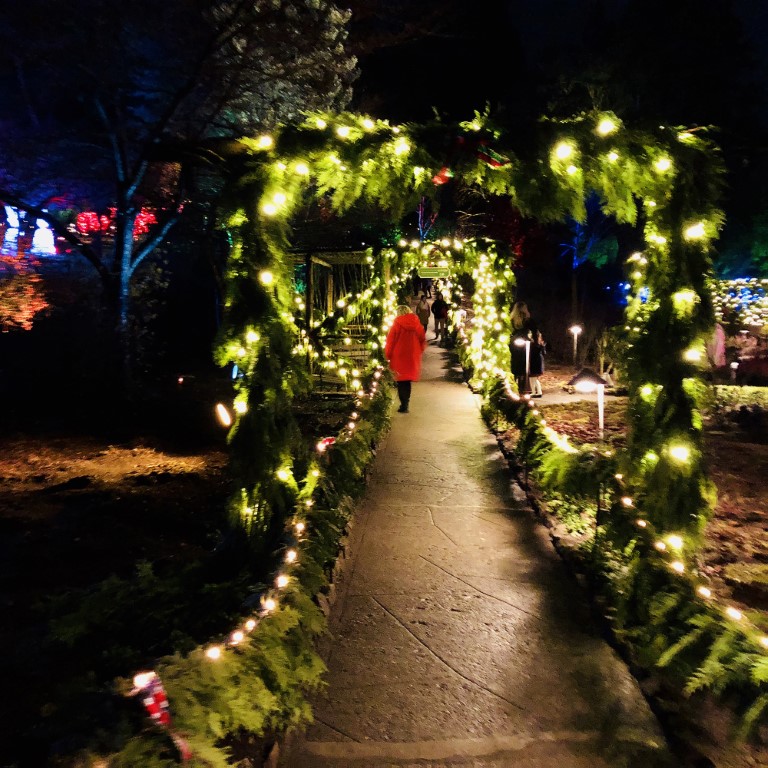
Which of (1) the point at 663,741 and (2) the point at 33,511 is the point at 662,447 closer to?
(1) the point at 663,741

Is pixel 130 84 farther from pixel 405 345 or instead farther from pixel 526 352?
pixel 526 352

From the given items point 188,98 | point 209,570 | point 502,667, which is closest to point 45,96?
point 188,98

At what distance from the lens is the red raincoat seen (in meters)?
10.6

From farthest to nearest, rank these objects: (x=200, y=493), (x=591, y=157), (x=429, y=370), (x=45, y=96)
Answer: (x=429, y=370) → (x=45, y=96) → (x=200, y=493) → (x=591, y=157)

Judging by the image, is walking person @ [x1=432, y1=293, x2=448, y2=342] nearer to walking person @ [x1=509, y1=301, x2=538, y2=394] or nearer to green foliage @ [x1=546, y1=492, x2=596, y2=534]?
walking person @ [x1=509, y1=301, x2=538, y2=394]

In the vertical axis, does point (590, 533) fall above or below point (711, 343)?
below

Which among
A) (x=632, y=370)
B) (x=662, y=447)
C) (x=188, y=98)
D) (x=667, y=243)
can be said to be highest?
(x=188, y=98)

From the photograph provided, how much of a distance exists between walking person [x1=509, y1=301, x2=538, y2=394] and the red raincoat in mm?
2543

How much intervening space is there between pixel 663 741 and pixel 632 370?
273 centimetres

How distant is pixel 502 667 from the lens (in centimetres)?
383

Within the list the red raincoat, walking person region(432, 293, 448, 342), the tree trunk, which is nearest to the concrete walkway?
the red raincoat

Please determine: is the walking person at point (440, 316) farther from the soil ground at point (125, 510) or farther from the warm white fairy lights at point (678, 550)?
the warm white fairy lights at point (678, 550)

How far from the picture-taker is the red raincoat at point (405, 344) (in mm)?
10570

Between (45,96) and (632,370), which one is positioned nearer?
(632,370)
